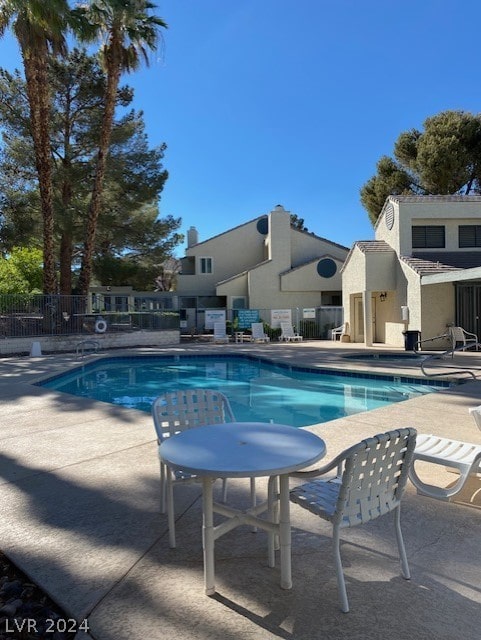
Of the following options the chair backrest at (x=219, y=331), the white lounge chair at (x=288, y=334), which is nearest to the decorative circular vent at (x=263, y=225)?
the white lounge chair at (x=288, y=334)

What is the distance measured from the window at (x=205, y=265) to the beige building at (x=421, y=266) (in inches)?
451

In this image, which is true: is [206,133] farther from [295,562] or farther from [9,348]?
[295,562]

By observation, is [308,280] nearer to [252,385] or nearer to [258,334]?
[258,334]

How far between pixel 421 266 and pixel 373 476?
1560 centimetres

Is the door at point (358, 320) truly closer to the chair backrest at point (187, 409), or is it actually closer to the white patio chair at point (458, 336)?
the white patio chair at point (458, 336)

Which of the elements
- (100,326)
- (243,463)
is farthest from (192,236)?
(243,463)

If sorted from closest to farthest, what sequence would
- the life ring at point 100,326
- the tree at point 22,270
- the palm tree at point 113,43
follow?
the palm tree at point 113,43 < the life ring at point 100,326 < the tree at point 22,270

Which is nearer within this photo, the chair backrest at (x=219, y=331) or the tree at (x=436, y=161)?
the chair backrest at (x=219, y=331)

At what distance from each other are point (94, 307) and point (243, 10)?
12.9m

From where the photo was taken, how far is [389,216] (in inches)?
732

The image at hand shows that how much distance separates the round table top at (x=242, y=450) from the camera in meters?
2.33

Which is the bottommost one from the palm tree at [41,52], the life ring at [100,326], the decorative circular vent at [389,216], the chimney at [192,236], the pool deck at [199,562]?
the pool deck at [199,562]

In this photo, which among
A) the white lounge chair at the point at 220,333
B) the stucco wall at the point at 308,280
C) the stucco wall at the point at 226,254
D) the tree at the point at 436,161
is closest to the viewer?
the white lounge chair at the point at 220,333

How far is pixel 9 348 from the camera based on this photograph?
16.5 m
